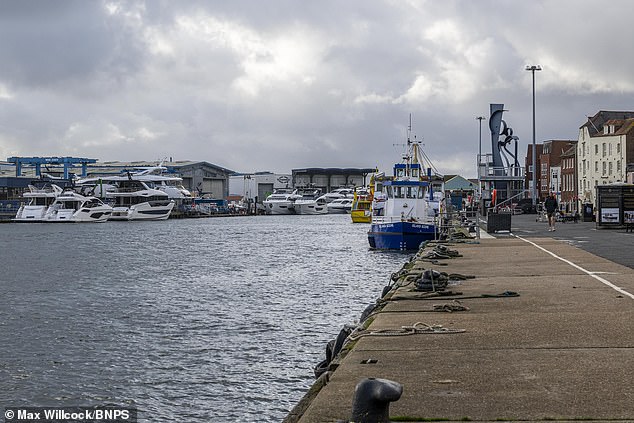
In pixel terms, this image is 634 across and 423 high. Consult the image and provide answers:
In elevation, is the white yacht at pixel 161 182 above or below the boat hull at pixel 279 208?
above

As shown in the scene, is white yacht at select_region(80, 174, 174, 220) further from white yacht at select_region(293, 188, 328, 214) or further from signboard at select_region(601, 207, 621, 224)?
signboard at select_region(601, 207, 621, 224)

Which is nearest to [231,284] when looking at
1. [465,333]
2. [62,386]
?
[62,386]

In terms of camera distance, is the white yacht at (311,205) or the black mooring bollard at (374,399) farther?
the white yacht at (311,205)

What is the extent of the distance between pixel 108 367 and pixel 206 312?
25.6ft

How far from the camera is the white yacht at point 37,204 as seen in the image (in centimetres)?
11406

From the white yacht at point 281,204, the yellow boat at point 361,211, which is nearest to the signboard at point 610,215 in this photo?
the yellow boat at point 361,211

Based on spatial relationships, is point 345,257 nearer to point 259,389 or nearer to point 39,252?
point 39,252

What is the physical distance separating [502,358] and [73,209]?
110800mm

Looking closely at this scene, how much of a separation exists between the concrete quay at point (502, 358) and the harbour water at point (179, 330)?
299 cm

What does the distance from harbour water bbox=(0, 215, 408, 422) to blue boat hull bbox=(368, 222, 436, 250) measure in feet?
4.63

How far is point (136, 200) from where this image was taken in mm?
126188

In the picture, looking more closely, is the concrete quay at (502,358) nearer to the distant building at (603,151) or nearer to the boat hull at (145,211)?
the distant building at (603,151)

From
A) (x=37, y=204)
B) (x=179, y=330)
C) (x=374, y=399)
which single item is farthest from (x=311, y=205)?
(x=374, y=399)

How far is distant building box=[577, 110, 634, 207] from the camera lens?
8750 centimetres
